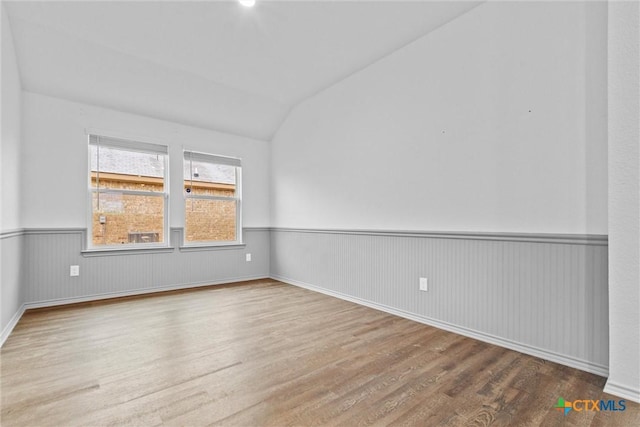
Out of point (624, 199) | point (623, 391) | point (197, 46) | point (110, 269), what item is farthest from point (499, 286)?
point (110, 269)

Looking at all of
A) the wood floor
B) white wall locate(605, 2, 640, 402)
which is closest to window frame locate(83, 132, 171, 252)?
the wood floor

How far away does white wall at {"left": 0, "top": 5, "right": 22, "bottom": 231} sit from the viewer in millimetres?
2526

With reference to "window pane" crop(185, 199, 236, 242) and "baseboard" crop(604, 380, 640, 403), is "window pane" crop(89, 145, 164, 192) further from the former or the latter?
"baseboard" crop(604, 380, 640, 403)

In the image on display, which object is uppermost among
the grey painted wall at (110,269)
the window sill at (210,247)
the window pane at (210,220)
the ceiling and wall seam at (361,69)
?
the ceiling and wall seam at (361,69)

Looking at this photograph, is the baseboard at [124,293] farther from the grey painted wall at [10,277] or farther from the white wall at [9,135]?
the white wall at [9,135]

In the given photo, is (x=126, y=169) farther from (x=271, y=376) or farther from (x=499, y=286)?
(x=499, y=286)

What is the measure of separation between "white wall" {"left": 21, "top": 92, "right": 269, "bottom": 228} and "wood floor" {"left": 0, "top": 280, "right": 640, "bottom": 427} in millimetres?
1167

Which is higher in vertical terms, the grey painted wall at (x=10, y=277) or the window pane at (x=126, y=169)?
the window pane at (x=126, y=169)

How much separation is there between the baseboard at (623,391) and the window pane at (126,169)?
476 centimetres

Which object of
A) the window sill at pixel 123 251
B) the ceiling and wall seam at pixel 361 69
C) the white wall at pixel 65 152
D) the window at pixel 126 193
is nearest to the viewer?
the ceiling and wall seam at pixel 361 69

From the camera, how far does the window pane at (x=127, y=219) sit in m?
3.84

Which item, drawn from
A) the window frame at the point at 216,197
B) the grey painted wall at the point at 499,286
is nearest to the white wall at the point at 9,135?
the window frame at the point at 216,197

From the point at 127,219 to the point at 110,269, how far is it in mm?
647

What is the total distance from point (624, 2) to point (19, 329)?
4.94 meters
